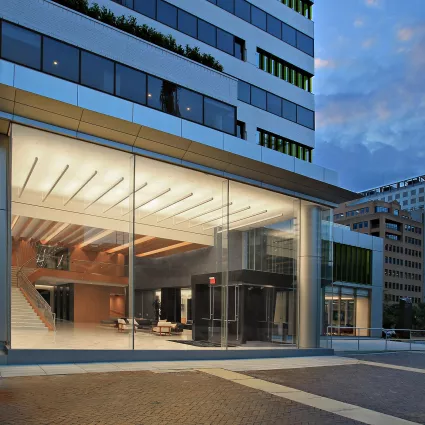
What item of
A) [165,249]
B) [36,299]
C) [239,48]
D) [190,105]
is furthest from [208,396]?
[239,48]

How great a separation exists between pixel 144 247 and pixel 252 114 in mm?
14398

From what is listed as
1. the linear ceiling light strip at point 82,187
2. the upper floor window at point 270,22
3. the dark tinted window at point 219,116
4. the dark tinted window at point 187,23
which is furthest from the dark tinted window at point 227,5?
the linear ceiling light strip at point 82,187

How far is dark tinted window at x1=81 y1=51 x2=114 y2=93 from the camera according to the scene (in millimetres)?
15938

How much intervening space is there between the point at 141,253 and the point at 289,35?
21477mm

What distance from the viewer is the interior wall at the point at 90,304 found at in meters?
16.0

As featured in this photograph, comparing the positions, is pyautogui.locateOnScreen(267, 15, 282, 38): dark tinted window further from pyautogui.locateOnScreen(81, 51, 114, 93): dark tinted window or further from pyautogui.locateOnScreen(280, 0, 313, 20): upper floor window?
pyautogui.locateOnScreen(81, 51, 114, 93): dark tinted window

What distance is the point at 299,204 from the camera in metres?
22.0

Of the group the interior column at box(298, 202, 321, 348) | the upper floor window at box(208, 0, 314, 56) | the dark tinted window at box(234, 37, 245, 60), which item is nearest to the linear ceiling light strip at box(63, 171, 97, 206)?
the interior column at box(298, 202, 321, 348)

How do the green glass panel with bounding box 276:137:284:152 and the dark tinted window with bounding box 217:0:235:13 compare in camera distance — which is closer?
the dark tinted window with bounding box 217:0:235:13

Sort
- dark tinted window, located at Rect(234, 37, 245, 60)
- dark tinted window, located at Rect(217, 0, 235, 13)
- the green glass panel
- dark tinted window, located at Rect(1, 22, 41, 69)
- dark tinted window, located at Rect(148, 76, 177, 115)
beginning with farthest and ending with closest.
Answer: the green glass panel, dark tinted window, located at Rect(234, 37, 245, 60), dark tinted window, located at Rect(217, 0, 235, 13), dark tinted window, located at Rect(148, 76, 177, 115), dark tinted window, located at Rect(1, 22, 41, 69)

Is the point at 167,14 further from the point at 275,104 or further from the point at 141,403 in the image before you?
the point at 141,403

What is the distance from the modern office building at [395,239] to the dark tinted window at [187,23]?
11684cm

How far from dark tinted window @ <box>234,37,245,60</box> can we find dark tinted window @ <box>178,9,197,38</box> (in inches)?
140

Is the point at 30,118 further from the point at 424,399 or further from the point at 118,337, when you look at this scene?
the point at 424,399
